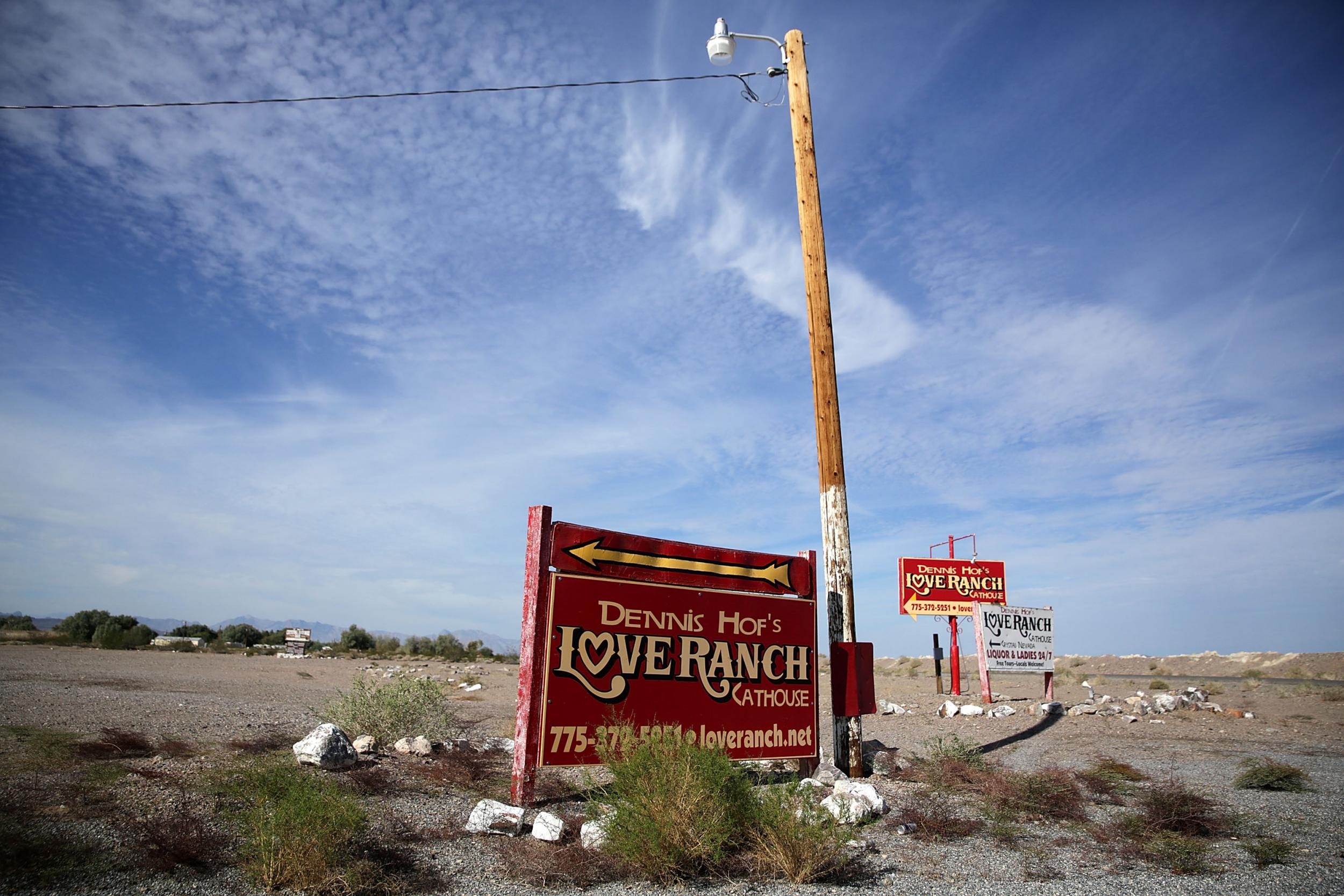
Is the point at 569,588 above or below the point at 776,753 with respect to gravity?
above

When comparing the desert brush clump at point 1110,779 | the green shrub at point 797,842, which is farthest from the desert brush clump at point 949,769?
the green shrub at point 797,842

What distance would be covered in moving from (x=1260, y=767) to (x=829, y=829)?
7.42 m

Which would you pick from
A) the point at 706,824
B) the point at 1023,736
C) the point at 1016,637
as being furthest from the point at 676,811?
the point at 1016,637

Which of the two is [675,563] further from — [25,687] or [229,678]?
[229,678]

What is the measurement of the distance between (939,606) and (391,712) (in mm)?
18605

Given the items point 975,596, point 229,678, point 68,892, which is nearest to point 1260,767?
point 68,892

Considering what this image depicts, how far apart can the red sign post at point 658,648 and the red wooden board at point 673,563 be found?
1cm

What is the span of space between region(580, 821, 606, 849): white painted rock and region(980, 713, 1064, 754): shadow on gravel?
27.7 feet

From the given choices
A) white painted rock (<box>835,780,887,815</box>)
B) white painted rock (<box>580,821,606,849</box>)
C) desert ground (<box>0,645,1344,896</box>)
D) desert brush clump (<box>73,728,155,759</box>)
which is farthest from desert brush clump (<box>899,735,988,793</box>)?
desert brush clump (<box>73,728,155,759</box>)

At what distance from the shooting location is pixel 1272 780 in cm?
865

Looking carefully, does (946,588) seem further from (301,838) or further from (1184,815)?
(301,838)

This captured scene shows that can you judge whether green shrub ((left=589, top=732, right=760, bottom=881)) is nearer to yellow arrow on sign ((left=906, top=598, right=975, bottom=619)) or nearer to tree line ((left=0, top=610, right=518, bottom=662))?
yellow arrow on sign ((left=906, top=598, right=975, bottom=619))

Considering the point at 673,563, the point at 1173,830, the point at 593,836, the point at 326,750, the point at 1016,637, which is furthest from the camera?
the point at 1016,637

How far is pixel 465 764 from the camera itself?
26.6ft
